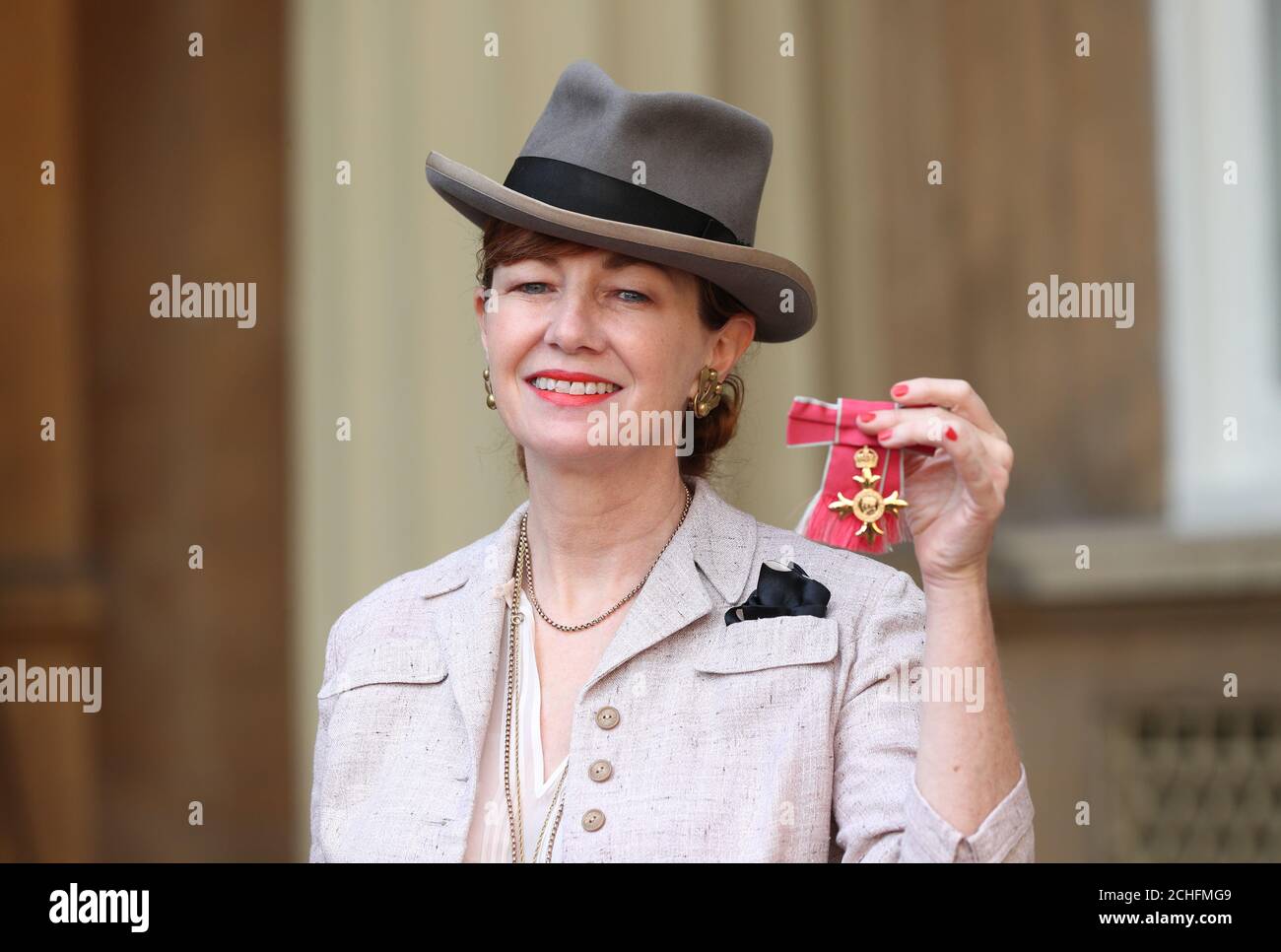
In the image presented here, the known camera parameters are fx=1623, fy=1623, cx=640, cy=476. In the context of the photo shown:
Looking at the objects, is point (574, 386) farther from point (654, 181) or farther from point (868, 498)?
point (868, 498)

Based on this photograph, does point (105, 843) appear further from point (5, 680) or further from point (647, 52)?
point (647, 52)

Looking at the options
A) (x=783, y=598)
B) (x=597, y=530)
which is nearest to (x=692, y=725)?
(x=783, y=598)

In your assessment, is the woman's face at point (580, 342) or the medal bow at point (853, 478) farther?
the woman's face at point (580, 342)

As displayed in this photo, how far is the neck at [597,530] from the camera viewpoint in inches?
88.0

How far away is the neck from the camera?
2.23m

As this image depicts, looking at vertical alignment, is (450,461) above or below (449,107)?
below

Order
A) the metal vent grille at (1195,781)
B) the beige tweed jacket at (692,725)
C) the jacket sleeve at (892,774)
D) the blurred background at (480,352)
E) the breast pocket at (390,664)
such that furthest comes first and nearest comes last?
the metal vent grille at (1195,781), the blurred background at (480,352), the breast pocket at (390,664), the beige tweed jacket at (692,725), the jacket sleeve at (892,774)

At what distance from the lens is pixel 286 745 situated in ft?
15.9

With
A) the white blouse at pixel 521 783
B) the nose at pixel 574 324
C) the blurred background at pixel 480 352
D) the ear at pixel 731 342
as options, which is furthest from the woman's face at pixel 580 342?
the blurred background at pixel 480 352

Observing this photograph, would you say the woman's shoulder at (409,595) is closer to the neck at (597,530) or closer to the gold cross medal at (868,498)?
the neck at (597,530)

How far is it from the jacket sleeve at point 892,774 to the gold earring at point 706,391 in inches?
14.2

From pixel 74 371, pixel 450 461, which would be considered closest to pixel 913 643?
pixel 450 461

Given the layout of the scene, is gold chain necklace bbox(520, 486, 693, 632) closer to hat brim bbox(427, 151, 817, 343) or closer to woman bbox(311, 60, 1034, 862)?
woman bbox(311, 60, 1034, 862)
